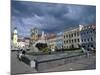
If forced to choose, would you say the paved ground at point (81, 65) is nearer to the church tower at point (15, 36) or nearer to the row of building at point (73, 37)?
the row of building at point (73, 37)

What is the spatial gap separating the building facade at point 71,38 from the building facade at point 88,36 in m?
0.07

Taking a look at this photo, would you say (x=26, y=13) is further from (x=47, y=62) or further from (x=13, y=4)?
(x=47, y=62)

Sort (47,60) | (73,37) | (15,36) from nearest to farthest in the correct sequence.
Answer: (15,36), (47,60), (73,37)

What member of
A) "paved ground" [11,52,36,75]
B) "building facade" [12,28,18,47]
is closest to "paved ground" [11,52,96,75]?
"paved ground" [11,52,36,75]

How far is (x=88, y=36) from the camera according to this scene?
8.27 ft

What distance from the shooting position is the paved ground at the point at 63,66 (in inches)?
86.7

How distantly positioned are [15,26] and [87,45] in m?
1.05

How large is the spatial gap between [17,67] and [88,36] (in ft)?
3.54

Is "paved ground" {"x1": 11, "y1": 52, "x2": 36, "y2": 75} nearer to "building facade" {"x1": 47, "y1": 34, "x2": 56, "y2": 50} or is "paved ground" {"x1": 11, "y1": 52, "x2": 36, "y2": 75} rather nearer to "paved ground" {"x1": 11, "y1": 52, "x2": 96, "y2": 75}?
"paved ground" {"x1": 11, "y1": 52, "x2": 96, "y2": 75}

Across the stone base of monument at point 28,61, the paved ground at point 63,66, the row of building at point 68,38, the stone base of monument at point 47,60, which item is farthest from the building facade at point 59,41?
the stone base of monument at point 28,61

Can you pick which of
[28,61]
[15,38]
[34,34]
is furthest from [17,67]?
[34,34]

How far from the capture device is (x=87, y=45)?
2.53 meters

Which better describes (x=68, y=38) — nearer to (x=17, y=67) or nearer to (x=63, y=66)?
(x=63, y=66)

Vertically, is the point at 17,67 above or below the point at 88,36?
below
